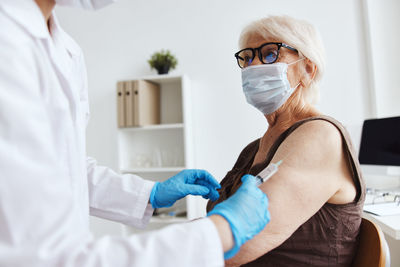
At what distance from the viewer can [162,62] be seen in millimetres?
2672

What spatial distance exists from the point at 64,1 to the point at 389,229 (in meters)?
1.47

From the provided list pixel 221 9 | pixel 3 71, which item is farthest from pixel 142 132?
pixel 3 71

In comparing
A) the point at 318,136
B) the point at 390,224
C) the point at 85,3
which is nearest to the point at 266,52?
the point at 318,136

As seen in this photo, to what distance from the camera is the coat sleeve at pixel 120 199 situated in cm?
114

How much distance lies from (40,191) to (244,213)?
0.41 meters

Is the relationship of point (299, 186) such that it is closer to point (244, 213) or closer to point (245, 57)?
point (244, 213)

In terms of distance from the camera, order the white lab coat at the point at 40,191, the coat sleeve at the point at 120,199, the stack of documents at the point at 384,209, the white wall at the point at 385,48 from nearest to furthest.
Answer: the white lab coat at the point at 40,191 < the coat sleeve at the point at 120,199 < the stack of documents at the point at 384,209 < the white wall at the point at 385,48

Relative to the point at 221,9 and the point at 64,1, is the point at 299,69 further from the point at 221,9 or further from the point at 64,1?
the point at 221,9

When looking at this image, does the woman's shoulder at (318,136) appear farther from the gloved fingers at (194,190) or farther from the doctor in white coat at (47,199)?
the gloved fingers at (194,190)

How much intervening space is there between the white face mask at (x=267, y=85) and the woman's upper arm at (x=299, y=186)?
341 mm

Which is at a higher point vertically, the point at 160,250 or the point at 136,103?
the point at 136,103

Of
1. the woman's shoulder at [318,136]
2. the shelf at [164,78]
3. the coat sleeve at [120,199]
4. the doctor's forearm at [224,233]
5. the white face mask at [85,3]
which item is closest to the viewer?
the doctor's forearm at [224,233]

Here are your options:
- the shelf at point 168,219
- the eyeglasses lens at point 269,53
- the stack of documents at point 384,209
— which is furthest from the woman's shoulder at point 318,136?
the shelf at point 168,219

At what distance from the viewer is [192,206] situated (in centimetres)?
259
